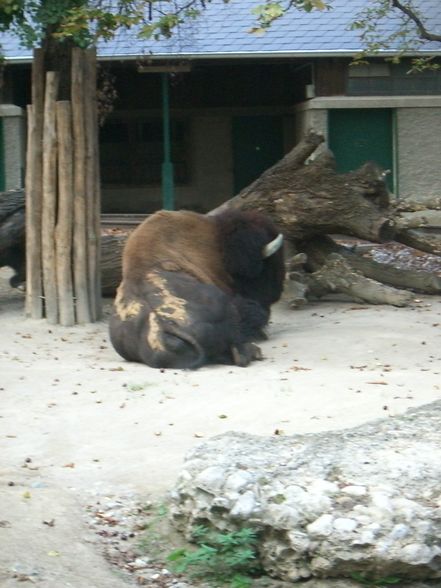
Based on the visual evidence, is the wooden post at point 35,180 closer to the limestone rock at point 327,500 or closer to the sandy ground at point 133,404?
the sandy ground at point 133,404

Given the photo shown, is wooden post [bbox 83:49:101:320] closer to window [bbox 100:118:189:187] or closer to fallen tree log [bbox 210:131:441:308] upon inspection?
fallen tree log [bbox 210:131:441:308]

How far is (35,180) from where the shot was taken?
11.5 meters

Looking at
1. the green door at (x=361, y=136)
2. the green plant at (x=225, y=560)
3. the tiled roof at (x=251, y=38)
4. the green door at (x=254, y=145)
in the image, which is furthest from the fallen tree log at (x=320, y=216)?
the green door at (x=254, y=145)

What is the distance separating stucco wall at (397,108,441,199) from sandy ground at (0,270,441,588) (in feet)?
26.6

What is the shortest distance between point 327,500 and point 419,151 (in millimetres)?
15664

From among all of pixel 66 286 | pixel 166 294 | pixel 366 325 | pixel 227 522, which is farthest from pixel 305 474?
pixel 66 286

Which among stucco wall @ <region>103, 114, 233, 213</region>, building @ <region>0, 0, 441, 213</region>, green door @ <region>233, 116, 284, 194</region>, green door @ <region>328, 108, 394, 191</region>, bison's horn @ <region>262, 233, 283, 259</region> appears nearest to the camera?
bison's horn @ <region>262, 233, 283, 259</region>

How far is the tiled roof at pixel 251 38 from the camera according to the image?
18531mm

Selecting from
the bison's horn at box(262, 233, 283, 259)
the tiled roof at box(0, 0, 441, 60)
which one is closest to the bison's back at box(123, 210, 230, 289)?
the bison's horn at box(262, 233, 283, 259)

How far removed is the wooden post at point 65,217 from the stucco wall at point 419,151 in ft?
31.1

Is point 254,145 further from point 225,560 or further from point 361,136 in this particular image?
point 225,560

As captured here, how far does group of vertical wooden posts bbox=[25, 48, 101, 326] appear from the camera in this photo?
1133cm

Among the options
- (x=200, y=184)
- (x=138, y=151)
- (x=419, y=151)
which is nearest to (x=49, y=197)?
(x=419, y=151)

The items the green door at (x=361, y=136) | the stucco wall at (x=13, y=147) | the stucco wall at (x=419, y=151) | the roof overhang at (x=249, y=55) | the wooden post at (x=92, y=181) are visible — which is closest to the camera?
the wooden post at (x=92, y=181)
